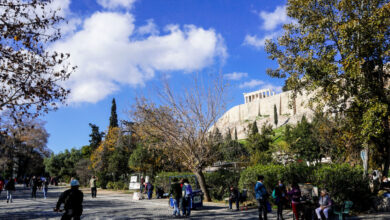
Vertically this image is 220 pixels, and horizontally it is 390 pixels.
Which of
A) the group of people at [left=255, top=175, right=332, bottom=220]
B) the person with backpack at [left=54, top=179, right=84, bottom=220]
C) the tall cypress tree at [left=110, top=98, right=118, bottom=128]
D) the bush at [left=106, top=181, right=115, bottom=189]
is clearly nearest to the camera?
the person with backpack at [left=54, top=179, right=84, bottom=220]

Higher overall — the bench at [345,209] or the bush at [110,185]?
the bench at [345,209]

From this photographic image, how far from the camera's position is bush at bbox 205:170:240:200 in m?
18.3

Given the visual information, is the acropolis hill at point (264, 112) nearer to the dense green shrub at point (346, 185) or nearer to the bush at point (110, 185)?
the bush at point (110, 185)

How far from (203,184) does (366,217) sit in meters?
9.21

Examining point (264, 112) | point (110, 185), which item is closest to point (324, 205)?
point (110, 185)

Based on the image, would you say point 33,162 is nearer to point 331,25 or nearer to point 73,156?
point 73,156

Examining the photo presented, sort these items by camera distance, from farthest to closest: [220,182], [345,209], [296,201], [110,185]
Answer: [110,185] → [220,182] → [296,201] → [345,209]

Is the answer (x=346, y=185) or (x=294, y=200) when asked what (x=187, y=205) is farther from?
(x=346, y=185)

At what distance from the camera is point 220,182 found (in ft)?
61.6

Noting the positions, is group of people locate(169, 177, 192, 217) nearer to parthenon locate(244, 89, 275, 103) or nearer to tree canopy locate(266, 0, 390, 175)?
tree canopy locate(266, 0, 390, 175)

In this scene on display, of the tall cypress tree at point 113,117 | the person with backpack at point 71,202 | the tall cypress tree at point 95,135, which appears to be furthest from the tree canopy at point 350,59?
the tall cypress tree at point 95,135

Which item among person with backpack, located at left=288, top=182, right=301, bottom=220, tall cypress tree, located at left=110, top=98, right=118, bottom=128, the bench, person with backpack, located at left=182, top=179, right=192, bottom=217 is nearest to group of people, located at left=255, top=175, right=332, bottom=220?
person with backpack, located at left=288, top=182, right=301, bottom=220

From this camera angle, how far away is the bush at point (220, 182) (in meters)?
18.3

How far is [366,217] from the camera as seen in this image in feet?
35.2
